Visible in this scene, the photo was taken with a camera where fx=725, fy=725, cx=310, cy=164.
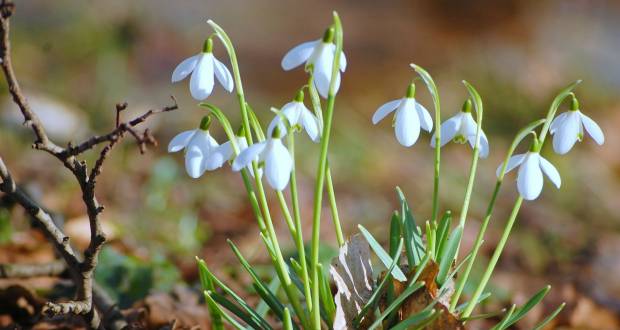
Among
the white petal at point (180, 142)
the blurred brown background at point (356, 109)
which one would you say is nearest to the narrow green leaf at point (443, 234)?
the white petal at point (180, 142)

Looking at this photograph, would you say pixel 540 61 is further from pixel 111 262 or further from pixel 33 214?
pixel 33 214

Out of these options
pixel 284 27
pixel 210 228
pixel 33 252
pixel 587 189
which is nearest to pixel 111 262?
pixel 33 252

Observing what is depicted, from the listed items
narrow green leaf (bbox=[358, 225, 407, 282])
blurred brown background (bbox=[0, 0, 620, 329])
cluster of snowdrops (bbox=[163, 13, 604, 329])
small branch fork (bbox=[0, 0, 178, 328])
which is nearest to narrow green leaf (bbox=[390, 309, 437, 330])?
cluster of snowdrops (bbox=[163, 13, 604, 329])

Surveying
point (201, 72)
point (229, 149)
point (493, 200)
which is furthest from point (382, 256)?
point (201, 72)

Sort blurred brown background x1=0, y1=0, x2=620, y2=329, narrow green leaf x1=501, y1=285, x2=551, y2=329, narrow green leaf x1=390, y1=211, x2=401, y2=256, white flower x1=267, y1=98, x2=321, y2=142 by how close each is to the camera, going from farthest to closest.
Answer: blurred brown background x1=0, y1=0, x2=620, y2=329, narrow green leaf x1=390, y1=211, x2=401, y2=256, narrow green leaf x1=501, y1=285, x2=551, y2=329, white flower x1=267, y1=98, x2=321, y2=142

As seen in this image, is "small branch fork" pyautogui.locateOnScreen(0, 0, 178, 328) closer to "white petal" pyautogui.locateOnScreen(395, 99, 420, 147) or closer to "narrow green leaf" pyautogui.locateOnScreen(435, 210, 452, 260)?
"white petal" pyautogui.locateOnScreen(395, 99, 420, 147)

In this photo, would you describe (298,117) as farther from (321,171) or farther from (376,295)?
(376,295)
